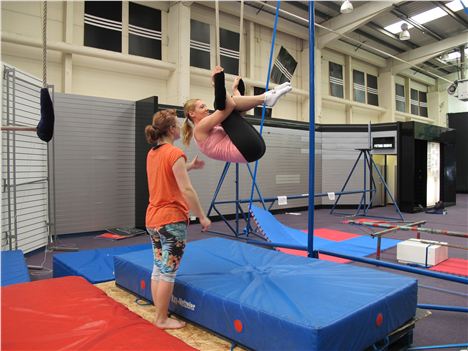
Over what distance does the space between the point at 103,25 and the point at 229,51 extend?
307 cm

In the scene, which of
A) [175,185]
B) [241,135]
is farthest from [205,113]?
[175,185]

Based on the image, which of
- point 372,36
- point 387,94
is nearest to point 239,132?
point 372,36

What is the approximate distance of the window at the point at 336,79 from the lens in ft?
36.6

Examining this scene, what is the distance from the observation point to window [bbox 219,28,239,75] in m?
8.55

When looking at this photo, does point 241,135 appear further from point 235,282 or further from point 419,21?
point 419,21

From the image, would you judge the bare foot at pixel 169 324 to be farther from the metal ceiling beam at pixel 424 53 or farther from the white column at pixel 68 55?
the metal ceiling beam at pixel 424 53

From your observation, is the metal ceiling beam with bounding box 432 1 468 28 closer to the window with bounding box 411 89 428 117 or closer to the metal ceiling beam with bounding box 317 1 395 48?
the metal ceiling beam with bounding box 317 1 395 48

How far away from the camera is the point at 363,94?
12258mm

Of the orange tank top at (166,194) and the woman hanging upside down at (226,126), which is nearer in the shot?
the orange tank top at (166,194)

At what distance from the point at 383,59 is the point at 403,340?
12.7 meters

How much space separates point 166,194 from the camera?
1.94 meters

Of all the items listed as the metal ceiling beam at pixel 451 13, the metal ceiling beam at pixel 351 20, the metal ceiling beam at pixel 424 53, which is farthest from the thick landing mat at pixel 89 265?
the metal ceiling beam at pixel 424 53

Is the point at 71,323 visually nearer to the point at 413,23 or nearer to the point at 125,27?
the point at 125,27

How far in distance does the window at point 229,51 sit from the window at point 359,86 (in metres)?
5.13
